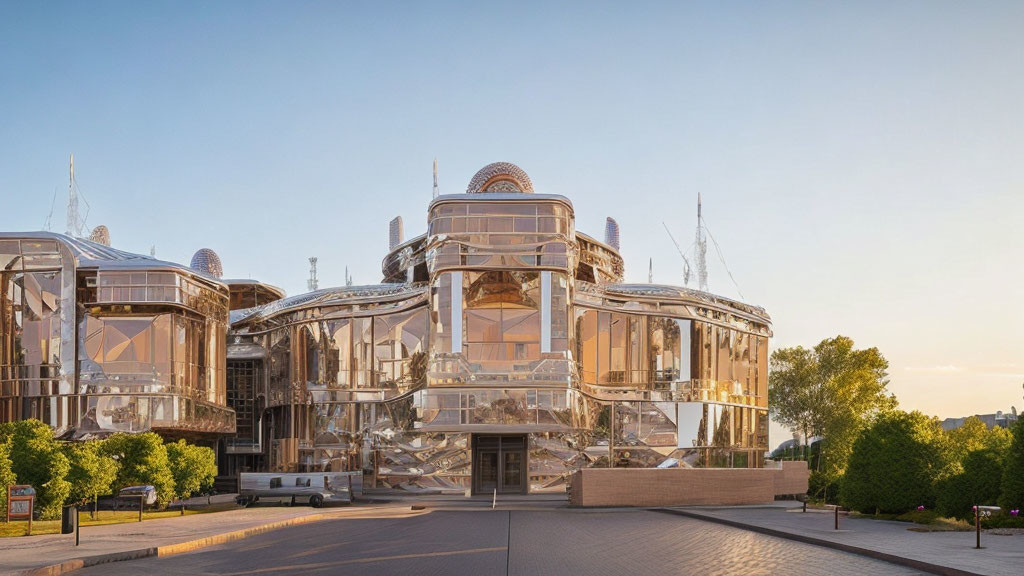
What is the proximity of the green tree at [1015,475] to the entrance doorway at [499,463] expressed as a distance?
2590 cm

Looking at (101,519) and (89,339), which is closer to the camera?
(101,519)

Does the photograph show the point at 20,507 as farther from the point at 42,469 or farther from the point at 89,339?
the point at 89,339

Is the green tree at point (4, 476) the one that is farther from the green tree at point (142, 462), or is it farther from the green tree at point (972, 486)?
the green tree at point (972, 486)

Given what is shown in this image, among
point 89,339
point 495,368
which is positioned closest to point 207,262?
point 89,339

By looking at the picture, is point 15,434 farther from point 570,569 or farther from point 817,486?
point 817,486

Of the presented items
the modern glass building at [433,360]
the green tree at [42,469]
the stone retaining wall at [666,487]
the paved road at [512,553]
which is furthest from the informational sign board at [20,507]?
the modern glass building at [433,360]

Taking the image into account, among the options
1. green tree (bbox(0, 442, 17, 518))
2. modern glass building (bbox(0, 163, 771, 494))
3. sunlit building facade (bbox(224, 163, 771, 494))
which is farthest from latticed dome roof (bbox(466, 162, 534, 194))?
green tree (bbox(0, 442, 17, 518))

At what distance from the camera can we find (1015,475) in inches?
1040

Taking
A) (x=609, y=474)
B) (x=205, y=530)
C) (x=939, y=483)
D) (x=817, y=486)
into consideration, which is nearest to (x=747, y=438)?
(x=817, y=486)

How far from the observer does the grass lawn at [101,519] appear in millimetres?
27438

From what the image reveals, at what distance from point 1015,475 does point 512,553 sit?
14.0 meters

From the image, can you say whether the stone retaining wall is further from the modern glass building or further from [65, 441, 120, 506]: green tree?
[65, 441, 120, 506]: green tree

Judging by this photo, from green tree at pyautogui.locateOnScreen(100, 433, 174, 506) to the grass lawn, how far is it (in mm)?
1068

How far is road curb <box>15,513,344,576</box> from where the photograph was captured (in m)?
18.3
